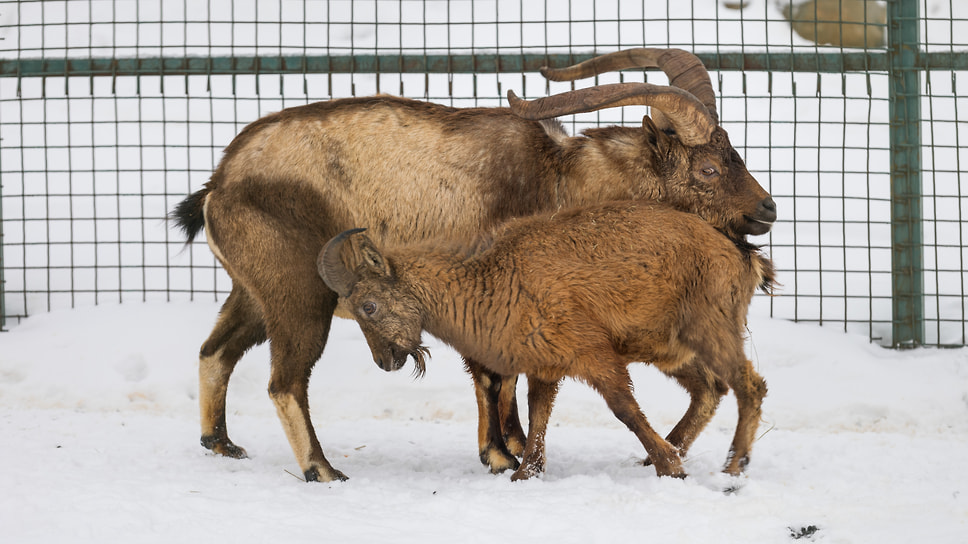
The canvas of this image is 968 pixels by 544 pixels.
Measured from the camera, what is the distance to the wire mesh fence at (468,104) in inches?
332

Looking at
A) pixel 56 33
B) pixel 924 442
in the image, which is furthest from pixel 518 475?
pixel 56 33

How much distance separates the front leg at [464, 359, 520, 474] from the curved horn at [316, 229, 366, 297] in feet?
2.99

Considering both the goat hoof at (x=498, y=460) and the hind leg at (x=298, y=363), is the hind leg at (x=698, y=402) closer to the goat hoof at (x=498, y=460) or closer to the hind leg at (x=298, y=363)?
the goat hoof at (x=498, y=460)

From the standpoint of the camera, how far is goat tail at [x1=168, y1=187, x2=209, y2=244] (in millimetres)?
6160

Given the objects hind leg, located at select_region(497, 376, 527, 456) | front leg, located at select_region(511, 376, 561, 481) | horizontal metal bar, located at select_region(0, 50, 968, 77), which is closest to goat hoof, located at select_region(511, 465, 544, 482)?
front leg, located at select_region(511, 376, 561, 481)

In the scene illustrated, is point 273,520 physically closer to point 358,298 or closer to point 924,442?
point 358,298

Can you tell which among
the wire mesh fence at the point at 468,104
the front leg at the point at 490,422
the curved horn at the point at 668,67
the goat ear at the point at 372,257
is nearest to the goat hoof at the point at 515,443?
the front leg at the point at 490,422

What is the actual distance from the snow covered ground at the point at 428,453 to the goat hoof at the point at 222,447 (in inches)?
2.5

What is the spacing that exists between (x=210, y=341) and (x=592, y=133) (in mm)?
2686

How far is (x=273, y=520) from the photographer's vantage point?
4.23m

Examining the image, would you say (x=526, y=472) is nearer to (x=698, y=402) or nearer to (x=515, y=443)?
(x=515, y=443)

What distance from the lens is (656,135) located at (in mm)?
5727

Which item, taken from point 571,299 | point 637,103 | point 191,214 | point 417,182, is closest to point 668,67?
point 637,103

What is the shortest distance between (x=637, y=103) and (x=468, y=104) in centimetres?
466
